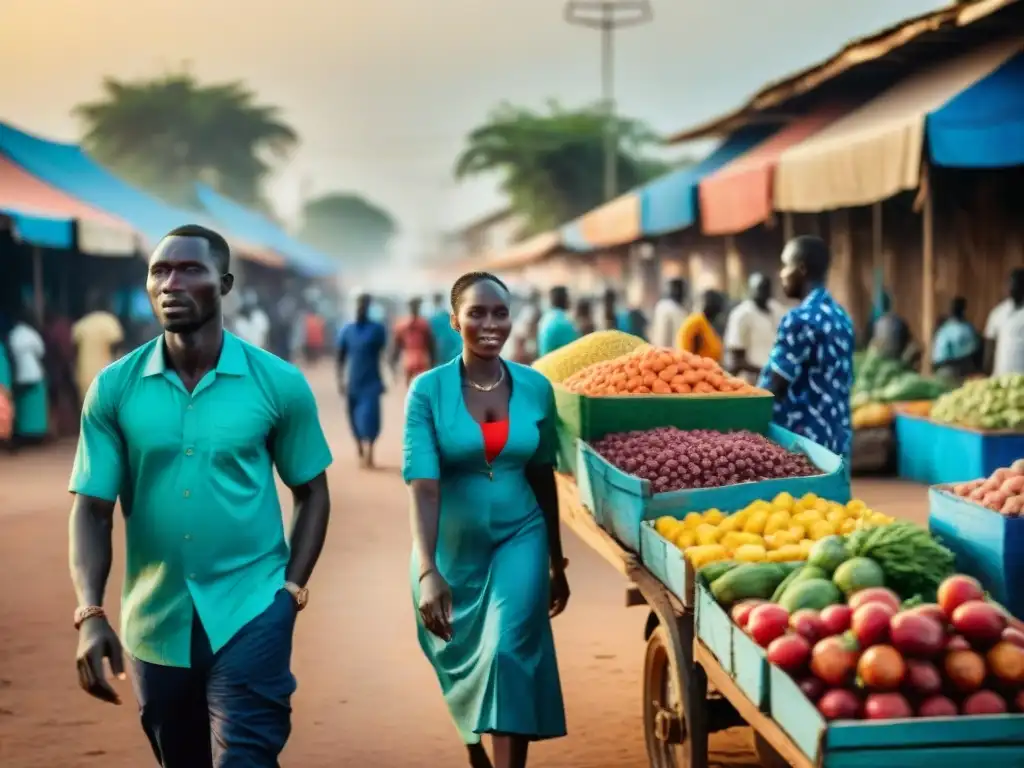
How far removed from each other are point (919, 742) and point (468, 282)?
2.35 metres

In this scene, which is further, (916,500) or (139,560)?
(916,500)

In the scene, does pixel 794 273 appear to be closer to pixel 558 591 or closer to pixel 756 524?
pixel 756 524

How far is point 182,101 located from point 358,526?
221ft

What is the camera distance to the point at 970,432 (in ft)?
33.4

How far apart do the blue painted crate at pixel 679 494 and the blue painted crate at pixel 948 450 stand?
5185mm

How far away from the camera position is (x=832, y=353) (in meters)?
6.20

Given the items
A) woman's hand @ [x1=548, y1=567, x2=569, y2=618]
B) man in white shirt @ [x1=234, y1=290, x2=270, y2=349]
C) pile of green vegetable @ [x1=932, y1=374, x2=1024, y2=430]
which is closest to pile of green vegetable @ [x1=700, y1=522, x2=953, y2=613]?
woman's hand @ [x1=548, y1=567, x2=569, y2=618]

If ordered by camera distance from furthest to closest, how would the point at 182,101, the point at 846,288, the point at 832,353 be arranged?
the point at 182,101
the point at 846,288
the point at 832,353

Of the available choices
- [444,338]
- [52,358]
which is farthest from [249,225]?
[52,358]

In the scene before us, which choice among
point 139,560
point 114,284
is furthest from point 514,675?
point 114,284

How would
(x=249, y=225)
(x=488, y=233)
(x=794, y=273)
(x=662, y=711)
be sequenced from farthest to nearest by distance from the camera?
(x=488, y=233) < (x=249, y=225) < (x=794, y=273) < (x=662, y=711)

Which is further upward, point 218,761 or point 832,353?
point 832,353

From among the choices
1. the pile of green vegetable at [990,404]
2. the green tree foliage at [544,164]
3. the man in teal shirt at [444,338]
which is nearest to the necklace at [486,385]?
the pile of green vegetable at [990,404]

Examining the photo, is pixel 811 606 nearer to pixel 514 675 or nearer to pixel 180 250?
pixel 514 675
